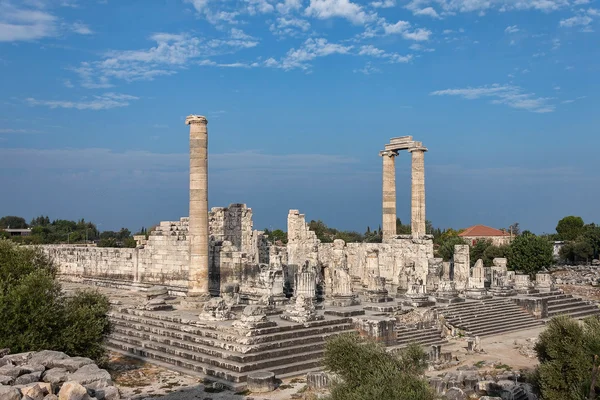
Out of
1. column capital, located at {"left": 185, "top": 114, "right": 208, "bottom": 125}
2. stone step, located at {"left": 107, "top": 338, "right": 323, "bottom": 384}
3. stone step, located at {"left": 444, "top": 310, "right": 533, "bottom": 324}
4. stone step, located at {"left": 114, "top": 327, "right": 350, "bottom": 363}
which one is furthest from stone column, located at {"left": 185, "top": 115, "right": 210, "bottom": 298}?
stone step, located at {"left": 444, "top": 310, "right": 533, "bottom": 324}

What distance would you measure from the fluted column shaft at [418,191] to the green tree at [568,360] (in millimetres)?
19418

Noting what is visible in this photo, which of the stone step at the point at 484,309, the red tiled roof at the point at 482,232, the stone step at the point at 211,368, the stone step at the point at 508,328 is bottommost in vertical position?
the stone step at the point at 508,328

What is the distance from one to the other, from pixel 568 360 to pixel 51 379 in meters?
8.75

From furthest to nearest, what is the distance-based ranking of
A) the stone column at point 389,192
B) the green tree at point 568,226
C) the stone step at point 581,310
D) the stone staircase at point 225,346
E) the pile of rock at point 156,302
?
the green tree at point 568,226 → the stone column at point 389,192 → the stone step at point 581,310 → the pile of rock at point 156,302 → the stone staircase at point 225,346

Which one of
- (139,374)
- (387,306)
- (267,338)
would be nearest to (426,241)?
(387,306)

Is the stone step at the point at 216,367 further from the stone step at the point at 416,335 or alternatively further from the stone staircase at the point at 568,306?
the stone staircase at the point at 568,306

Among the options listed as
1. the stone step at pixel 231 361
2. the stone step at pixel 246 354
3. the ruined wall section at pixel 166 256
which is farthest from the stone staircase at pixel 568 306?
the ruined wall section at pixel 166 256

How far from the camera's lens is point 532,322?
23781mm

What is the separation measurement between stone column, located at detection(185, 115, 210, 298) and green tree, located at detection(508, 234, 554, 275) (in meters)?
27.1

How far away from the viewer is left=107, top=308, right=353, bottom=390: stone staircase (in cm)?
1452

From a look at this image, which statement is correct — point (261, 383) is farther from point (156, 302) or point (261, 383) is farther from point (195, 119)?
point (195, 119)

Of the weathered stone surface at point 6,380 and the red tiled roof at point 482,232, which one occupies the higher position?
the red tiled roof at point 482,232

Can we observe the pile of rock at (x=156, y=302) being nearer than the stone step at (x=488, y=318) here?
Yes

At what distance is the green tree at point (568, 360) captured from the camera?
10055mm
